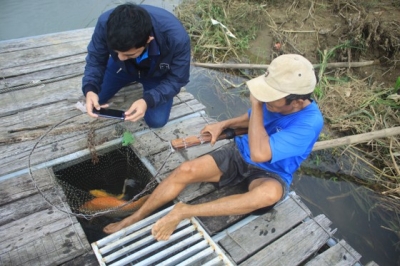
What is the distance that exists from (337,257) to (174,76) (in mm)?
2251

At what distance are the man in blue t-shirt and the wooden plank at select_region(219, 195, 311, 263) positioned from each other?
8.2 inches

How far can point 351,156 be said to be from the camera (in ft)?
14.5

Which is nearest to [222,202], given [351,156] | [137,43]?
[137,43]

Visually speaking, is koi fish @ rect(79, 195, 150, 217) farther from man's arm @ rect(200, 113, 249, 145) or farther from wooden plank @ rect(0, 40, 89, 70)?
wooden plank @ rect(0, 40, 89, 70)

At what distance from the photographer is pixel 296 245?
2.70 meters

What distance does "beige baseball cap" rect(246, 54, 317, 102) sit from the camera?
223 centimetres

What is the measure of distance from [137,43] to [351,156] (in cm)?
333

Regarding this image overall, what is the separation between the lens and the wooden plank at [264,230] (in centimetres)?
263

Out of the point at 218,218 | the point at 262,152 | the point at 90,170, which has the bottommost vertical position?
the point at 90,170

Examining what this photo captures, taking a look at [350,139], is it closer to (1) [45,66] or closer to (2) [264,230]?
(2) [264,230]

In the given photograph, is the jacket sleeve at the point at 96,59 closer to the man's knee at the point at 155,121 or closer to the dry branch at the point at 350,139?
the man's knee at the point at 155,121

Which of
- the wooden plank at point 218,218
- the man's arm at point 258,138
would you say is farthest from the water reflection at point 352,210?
the man's arm at point 258,138

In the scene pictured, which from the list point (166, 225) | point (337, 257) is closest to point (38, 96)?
point (166, 225)

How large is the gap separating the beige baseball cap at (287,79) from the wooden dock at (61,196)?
1129 mm
